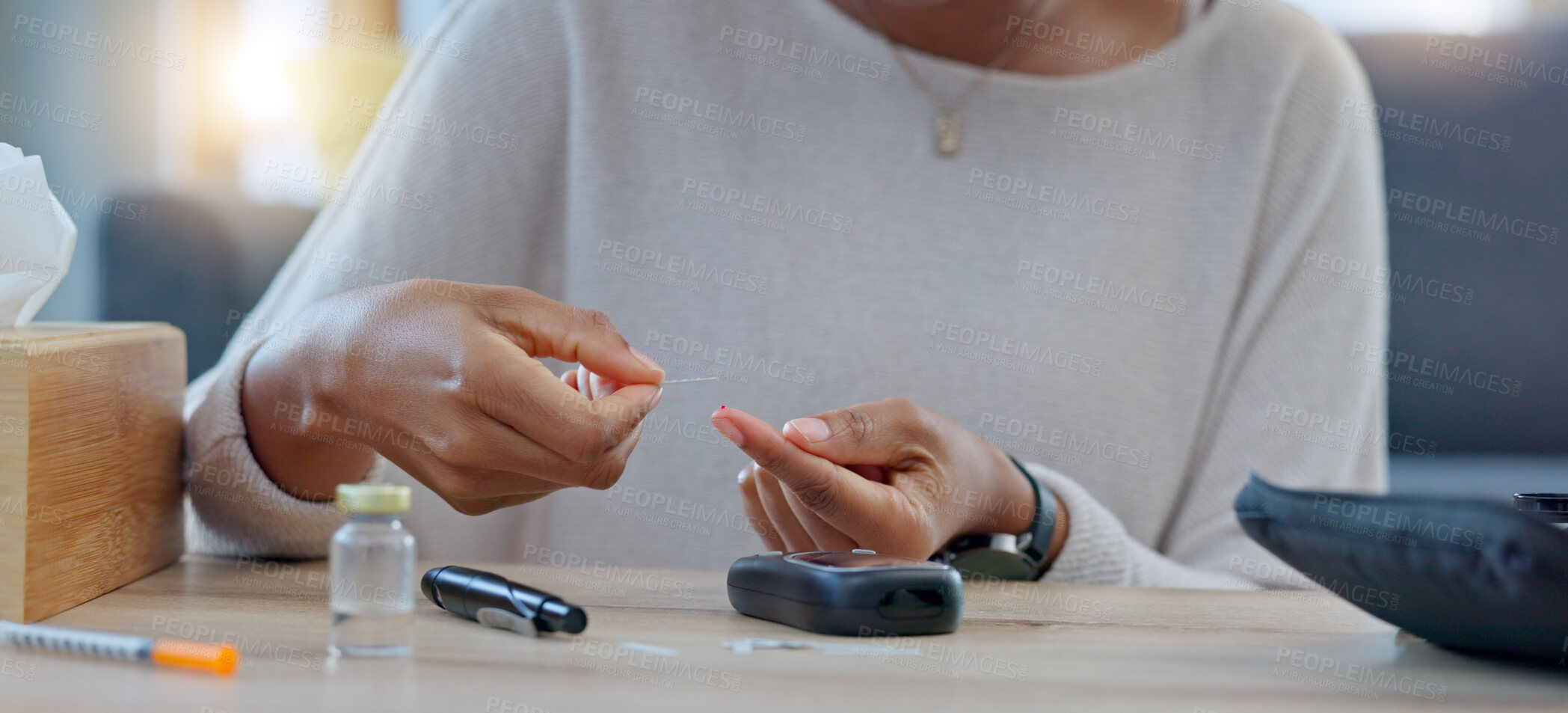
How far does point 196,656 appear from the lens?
451 mm

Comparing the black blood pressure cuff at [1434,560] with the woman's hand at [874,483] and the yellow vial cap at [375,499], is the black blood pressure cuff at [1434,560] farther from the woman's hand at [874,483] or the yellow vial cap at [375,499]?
Result: the yellow vial cap at [375,499]

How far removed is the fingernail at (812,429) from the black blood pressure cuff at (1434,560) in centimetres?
26

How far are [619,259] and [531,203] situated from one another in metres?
0.11

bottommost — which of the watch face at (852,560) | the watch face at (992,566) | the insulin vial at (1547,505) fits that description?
the watch face at (992,566)

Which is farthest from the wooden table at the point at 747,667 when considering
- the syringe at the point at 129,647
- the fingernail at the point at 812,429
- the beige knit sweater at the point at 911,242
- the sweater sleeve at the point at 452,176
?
the beige knit sweater at the point at 911,242

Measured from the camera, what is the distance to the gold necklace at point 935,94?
1253 millimetres

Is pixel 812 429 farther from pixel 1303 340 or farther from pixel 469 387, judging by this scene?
pixel 1303 340

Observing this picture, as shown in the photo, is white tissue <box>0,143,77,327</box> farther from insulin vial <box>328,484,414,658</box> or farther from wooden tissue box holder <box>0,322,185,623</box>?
insulin vial <box>328,484,414,658</box>

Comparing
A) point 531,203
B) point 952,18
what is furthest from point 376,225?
point 952,18

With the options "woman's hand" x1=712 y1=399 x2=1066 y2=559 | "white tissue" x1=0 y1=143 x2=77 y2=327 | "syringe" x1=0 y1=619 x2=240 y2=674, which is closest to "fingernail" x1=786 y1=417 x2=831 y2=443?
"woman's hand" x1=712 y1=399 x2=1066 y2=559

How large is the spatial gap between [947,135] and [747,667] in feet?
2.87

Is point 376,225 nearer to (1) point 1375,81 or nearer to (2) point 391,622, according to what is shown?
(2) point 391,622

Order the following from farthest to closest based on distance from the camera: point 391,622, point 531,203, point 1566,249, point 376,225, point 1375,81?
point 1375,81, point 1566,249, point 531,203, point 376,225, point 391,622

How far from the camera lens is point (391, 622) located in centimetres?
49
